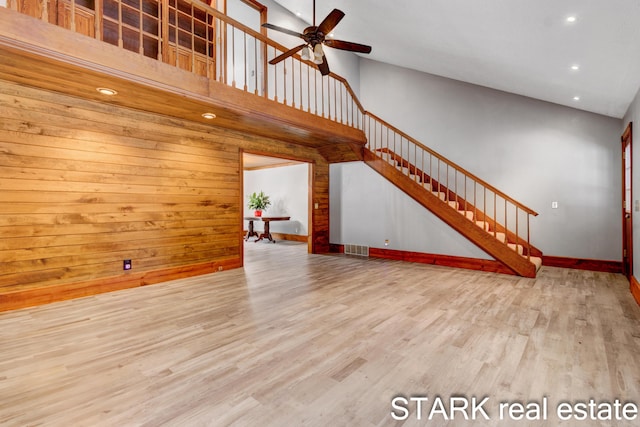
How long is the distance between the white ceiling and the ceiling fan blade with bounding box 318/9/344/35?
1.25 m

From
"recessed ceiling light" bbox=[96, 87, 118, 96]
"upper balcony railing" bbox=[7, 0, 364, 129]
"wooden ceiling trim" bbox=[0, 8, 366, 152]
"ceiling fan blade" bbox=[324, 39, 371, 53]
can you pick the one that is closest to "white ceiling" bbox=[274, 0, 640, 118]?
"ceiling fan blade" bbox=[324, 39, 371, 53]

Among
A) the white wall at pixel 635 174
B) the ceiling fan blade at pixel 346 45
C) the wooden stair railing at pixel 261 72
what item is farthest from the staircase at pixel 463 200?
the ceiling fan blade at pixel 346 45

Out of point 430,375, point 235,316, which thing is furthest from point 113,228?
point 430,375

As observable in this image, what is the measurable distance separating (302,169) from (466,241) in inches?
220

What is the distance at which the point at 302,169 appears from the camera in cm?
981

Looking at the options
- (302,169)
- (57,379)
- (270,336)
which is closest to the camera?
(57,379)

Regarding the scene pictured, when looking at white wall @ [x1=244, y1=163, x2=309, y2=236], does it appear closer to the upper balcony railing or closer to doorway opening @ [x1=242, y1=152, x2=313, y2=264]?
doorway opening @ [x1=242, y1=152, x2=313, y2=264]

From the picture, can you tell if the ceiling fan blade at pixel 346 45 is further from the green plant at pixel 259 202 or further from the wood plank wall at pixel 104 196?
the green plant at pixel 259 202

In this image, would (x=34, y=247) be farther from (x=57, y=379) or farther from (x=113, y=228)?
(x=57, y=379)

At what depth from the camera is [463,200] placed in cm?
662

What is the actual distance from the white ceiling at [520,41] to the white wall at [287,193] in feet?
15.0

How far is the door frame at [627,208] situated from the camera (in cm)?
436

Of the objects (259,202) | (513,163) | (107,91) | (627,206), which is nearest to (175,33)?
(107,91)

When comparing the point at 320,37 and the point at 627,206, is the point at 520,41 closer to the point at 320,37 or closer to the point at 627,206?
the point at 320,37
